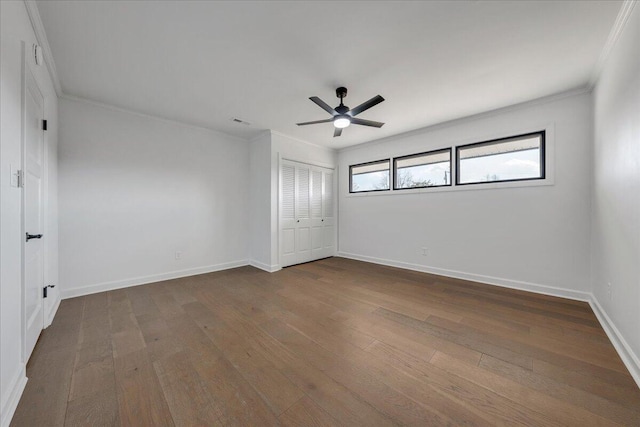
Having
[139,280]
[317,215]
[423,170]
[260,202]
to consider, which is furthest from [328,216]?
[139,280]

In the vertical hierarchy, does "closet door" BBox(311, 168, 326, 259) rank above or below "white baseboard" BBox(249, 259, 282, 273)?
above

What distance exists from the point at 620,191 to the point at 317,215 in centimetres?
429

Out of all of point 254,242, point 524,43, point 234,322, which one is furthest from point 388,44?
point 254,242

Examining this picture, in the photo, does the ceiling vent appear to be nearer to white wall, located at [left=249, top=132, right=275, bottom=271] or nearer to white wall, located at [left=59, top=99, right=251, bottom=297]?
→ white wall, located at [left=249, top=132, right=275, bottom=271]

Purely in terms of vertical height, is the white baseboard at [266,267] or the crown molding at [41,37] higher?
the crown molding at [41,37]

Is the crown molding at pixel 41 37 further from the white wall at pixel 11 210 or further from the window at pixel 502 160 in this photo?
the window at pixel 502 160

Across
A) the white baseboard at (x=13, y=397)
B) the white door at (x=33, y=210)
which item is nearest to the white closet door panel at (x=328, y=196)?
the white door at (x=33, y=210)

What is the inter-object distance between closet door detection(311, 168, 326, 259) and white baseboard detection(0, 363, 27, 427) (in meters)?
4.15

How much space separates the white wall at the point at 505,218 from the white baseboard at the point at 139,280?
10.5 ft

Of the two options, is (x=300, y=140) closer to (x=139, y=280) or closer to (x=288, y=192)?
→ (x=288, y=192)

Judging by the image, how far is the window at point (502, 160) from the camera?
337 cm

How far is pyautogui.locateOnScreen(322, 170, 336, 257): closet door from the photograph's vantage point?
5.57m

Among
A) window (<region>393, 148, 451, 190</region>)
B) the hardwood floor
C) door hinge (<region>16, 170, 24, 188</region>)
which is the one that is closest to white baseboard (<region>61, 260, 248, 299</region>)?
the hardwood floor

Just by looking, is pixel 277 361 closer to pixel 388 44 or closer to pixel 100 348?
pixel 100 348
